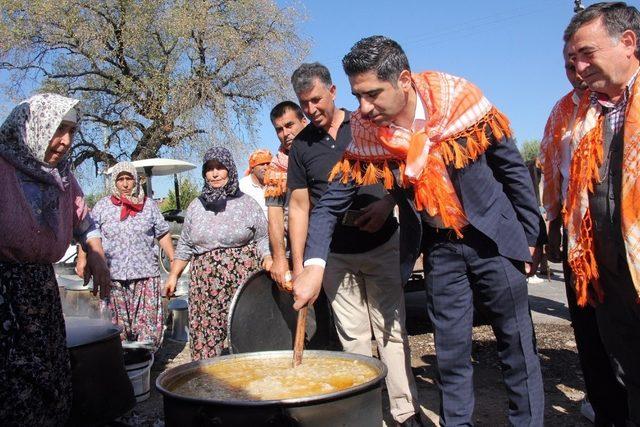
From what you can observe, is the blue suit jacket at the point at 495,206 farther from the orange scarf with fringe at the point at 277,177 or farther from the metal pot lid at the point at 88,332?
the orange scarf with fringe at the point at 277,177

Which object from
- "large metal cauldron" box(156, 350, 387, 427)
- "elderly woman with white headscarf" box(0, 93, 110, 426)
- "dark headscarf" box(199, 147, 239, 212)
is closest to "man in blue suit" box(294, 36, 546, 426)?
"large metal cauldron" box(156, 350, 387, 427)

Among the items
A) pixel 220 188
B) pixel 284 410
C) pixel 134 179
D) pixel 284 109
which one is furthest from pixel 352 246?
pixel 134 179

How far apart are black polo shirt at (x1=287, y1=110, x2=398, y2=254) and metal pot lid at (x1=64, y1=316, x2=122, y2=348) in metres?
1.47

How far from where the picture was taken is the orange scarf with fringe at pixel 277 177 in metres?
4.76

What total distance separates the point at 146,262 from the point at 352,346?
276 centimetres

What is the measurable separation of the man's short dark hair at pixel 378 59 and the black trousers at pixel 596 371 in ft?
4.26

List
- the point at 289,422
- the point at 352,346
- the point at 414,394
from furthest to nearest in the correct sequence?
the point at 352,346 < the point at 414,394 < the point at 289,422

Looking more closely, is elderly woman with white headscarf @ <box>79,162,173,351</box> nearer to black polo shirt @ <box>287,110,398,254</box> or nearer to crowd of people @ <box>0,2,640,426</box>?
crowd of people @ <box>0,2,640,426</box>

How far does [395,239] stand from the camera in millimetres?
3918

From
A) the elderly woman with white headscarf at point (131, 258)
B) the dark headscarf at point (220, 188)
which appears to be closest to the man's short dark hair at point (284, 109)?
the dark headscarf at point (220, 188)

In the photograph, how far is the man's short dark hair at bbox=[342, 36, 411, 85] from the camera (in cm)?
264

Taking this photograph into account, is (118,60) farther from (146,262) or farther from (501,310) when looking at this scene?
(501,310)

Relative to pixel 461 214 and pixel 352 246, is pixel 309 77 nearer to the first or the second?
pixel 352 246

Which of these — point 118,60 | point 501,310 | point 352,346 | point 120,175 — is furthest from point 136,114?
point 501,310
